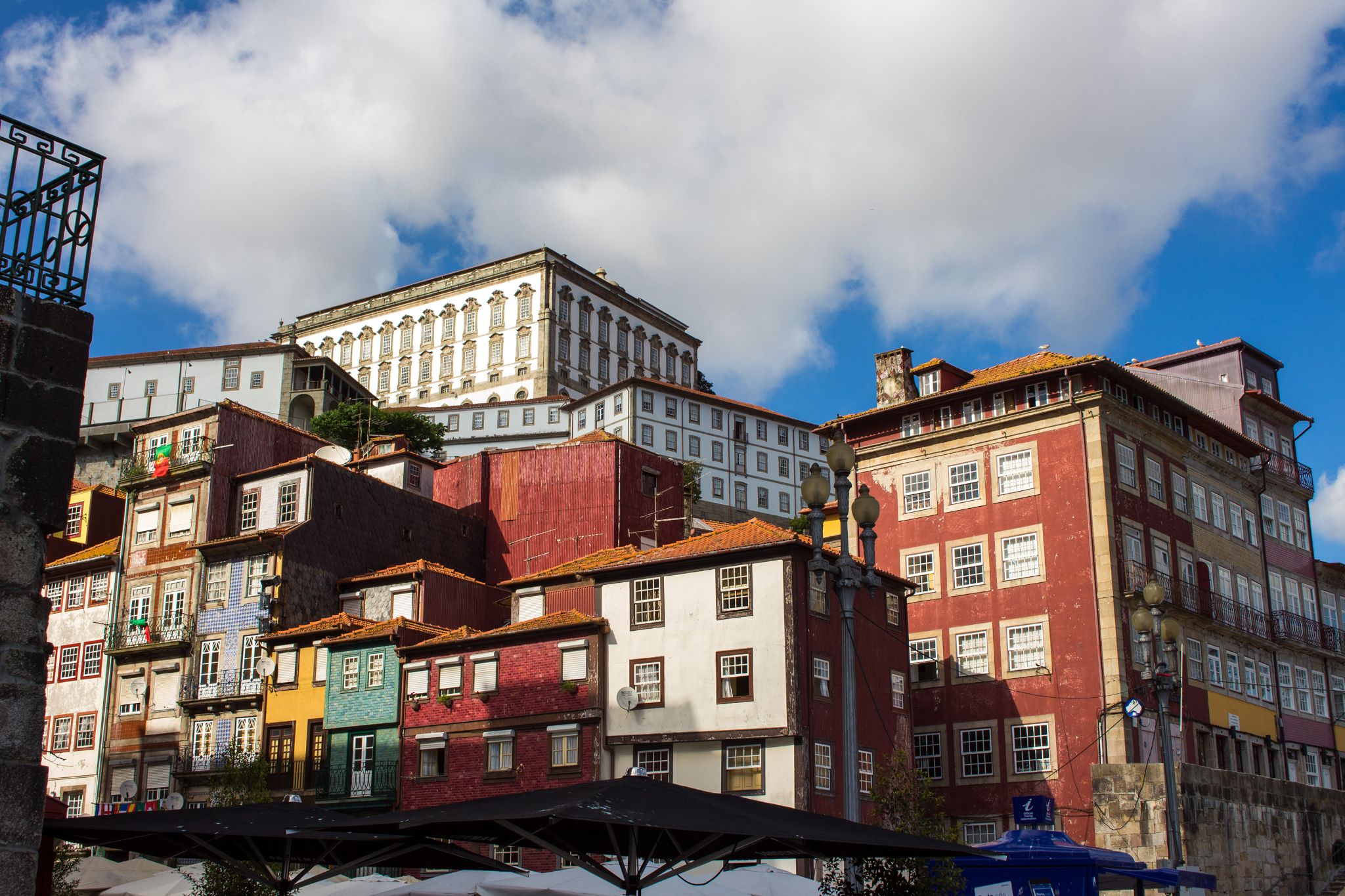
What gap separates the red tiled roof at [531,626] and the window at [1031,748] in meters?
13.9

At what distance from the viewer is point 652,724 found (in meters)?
38.3

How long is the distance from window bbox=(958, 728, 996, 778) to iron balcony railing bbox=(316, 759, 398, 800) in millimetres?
18180

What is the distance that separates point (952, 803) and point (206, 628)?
87.0 ft

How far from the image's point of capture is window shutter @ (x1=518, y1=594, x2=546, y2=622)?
43219mm

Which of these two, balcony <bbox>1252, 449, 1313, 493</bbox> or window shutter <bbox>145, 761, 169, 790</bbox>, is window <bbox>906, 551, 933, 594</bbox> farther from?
window shutter <bbox>145, 761, 169, 790</bbox>

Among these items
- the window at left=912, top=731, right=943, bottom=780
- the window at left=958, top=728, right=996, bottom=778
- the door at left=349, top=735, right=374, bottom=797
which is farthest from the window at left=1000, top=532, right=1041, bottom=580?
the door at left=349, top=735, right=374, bottom=797

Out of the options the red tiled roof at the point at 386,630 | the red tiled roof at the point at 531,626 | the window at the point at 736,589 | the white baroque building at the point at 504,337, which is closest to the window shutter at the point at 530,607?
the red tiled roof at the point at 531,626

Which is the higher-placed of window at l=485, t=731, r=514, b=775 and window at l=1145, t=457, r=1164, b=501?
window at l=1145, t=457, r=1164, b=501

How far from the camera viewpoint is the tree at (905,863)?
56.7 ft

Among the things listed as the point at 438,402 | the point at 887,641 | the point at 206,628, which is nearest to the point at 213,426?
the point at 206,628

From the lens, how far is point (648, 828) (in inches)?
535

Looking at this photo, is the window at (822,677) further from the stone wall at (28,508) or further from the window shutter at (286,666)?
the stone wall at (28,508)

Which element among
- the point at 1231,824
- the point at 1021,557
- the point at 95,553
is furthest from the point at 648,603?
the point at 95,553

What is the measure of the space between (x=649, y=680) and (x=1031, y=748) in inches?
504
